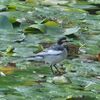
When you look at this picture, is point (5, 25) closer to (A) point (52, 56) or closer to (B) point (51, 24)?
(B) point (51, 24)

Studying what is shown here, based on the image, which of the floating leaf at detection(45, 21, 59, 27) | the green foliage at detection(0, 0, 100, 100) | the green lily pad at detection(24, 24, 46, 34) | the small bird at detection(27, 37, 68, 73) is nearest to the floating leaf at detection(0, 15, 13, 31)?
the green foliage at detection(0, 0, 100, 100)

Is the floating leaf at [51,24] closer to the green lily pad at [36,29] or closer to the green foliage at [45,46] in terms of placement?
the green foliage at [45,46]

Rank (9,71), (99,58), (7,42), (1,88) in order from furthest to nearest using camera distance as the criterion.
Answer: (7,42), (99,58), (9,71), (1,88)

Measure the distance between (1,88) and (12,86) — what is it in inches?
6.5

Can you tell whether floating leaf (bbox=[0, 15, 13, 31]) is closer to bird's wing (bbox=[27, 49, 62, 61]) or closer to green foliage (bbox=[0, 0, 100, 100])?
green foliage (bbox=[0, 0, 100, 100])

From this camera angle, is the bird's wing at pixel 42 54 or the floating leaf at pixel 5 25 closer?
the bird's wing at pixel 42 54

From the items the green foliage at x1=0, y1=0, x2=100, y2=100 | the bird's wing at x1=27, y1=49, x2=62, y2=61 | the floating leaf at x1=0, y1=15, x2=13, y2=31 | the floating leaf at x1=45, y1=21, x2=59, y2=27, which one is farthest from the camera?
the floating leaf at x1=45, y1=21, x2=59, y2=27

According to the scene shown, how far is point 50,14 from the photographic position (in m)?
9.91

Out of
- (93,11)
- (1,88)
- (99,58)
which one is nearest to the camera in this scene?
(1,88)

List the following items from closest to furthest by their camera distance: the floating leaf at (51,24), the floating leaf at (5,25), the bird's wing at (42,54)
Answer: the bird's wing at (42,54)
the floating leaf at (5,25)
the floating leaf at (51,24)

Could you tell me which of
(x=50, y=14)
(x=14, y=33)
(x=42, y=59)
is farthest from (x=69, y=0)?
(x=42, y=59)

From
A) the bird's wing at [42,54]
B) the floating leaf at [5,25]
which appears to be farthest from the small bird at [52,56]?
the floating leaf at [5,25]

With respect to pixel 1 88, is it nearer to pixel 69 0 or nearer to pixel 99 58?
pixel 99 58

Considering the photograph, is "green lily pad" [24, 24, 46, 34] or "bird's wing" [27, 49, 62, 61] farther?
"green lily pad" [24, 24, 46, 34]
